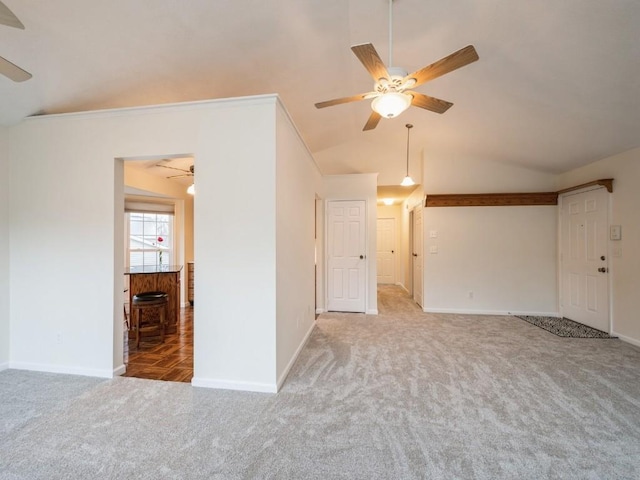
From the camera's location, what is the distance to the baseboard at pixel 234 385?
2.30 meters

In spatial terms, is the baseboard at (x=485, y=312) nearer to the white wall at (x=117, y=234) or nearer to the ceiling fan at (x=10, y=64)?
the white wall at (x=117, y=234)

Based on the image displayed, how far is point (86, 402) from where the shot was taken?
2.15 metres

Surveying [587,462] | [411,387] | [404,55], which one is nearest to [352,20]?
[404,55]

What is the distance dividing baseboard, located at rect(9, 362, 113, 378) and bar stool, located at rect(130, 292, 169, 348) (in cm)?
76

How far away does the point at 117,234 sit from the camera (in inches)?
104

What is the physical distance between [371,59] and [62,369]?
3.69m

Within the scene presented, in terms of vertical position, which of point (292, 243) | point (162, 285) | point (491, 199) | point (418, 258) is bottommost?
point (162, 285)

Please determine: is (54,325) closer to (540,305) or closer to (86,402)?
(86,402)

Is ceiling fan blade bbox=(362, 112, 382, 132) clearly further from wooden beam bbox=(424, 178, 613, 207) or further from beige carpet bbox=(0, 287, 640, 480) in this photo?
wooden beam bbox=(424, 178, 613, 207)

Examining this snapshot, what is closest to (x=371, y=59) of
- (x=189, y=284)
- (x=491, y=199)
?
(x=491, y=199)

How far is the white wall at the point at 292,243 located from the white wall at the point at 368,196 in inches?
49.9

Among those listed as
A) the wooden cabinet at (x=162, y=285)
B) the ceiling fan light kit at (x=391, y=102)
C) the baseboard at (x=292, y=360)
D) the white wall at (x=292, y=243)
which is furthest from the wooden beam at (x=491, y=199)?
the wooden cabinet at (x=162, y=285)

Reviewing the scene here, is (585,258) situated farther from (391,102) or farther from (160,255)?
(160,255)


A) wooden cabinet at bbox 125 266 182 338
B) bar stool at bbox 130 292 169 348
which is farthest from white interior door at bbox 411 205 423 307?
bar stool at bbox 130 292 169 348
